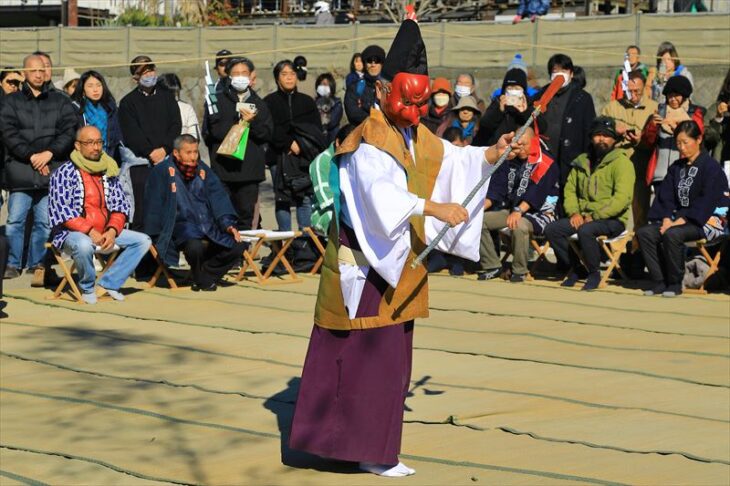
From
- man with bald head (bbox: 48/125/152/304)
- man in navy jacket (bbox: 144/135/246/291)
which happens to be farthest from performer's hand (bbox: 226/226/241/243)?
man with bald head (bbox: 48/125/152/304)

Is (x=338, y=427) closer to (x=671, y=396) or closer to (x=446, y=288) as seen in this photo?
(x=671, y=396)

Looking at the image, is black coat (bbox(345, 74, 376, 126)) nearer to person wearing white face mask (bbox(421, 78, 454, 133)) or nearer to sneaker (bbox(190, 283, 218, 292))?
person wearing white face mask (bbox(421, 78, 454, 133))

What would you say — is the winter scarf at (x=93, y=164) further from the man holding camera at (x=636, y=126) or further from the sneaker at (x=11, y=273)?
the man holding camera at (x=636, y=126)

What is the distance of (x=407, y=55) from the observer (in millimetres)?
5582

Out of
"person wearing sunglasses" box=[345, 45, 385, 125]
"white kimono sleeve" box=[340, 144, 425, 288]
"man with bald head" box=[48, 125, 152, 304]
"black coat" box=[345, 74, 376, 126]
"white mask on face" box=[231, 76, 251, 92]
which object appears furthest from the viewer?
"black coat" box=[345, 74, 376, 126]

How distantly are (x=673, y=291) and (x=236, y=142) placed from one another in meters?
3.54

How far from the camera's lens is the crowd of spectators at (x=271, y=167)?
998 cm

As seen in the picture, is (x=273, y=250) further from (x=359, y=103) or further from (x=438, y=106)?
(x=438, y=106)

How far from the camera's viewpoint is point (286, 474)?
553 centimetres

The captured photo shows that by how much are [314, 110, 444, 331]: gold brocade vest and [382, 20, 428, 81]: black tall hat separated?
0.62ft

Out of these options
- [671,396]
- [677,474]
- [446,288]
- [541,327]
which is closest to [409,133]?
[677,474]

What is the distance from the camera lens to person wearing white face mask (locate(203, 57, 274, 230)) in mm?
11047

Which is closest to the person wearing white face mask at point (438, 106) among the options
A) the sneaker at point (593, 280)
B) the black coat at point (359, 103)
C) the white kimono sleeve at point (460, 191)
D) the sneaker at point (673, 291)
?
the black coat at point (359, 103)

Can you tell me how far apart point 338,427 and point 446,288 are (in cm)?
502
